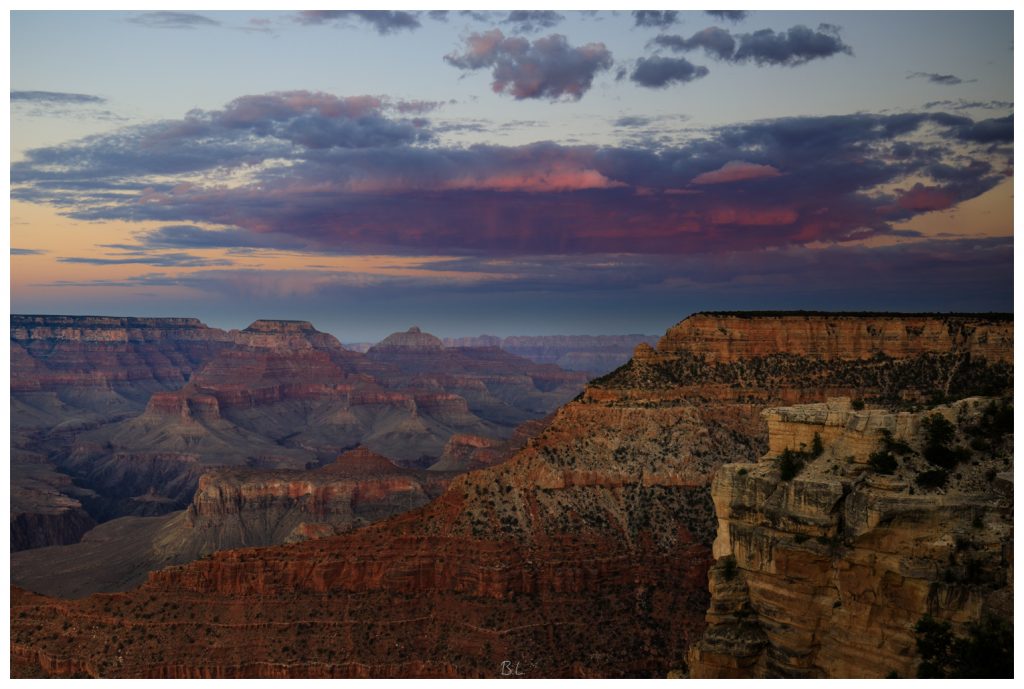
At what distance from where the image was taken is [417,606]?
52500 millimetres

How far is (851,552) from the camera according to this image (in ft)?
93.7

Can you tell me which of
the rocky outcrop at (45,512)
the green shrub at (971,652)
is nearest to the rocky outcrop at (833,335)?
the green shrub at (971,652)

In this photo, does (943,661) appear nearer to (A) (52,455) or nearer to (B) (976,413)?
(B) (976,413)

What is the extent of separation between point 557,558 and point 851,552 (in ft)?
86.0

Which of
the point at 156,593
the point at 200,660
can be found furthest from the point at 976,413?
the point at 156,593

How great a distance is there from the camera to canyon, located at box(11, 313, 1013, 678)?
163ft

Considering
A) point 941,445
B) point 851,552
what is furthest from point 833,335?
point 851,552

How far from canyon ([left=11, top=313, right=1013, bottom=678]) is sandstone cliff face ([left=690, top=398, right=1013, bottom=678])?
1001 cm

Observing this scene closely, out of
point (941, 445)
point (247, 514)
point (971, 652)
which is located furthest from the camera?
point (247, 514)

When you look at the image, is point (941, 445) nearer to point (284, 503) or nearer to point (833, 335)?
point (833, 335)

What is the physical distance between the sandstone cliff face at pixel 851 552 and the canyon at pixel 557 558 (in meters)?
10.0

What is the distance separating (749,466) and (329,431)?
17281 cm

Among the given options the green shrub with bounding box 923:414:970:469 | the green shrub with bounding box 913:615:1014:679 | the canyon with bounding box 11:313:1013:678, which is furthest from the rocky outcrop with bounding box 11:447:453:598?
the green shrub with bounding box 913:615:1014:679

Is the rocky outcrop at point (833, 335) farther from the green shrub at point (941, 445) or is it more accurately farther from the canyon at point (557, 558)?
the green shrub at point (941, 445)
